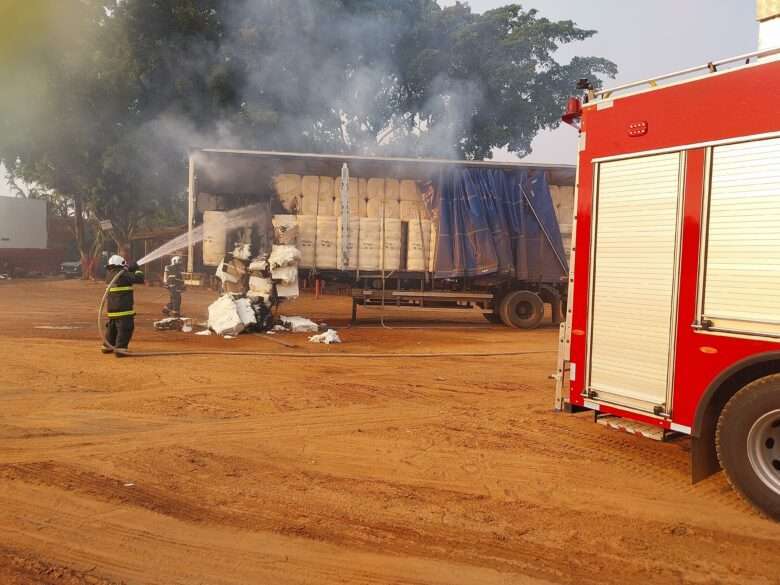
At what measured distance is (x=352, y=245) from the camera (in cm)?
1420

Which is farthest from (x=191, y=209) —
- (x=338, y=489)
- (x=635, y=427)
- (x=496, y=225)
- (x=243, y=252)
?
(x=635, y=427)

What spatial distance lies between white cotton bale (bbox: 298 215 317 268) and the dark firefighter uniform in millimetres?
4078

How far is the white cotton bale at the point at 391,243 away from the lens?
14.3m

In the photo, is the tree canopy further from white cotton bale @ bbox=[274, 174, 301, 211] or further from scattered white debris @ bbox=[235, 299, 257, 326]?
scattered white debris @ bbox=[235, 299, 257, 326]

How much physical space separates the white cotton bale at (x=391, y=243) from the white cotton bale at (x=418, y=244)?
9.1 inches

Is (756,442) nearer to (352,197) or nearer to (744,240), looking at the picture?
(744,240)

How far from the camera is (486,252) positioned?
47.8ft

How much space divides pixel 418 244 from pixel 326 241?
191cm

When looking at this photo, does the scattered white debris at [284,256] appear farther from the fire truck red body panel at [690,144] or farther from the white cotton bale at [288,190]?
the fire truck red body panel at [690,144]

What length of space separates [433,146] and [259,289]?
49.2 feet

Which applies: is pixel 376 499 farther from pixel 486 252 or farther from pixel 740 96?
pixel 486 252

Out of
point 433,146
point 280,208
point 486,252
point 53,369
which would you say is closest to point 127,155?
point 433,146

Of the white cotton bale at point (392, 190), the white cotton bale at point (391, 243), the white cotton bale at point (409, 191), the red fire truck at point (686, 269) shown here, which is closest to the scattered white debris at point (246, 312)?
the white cotton bale at point (391, 243)

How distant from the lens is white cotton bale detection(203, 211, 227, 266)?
13.8 metres
